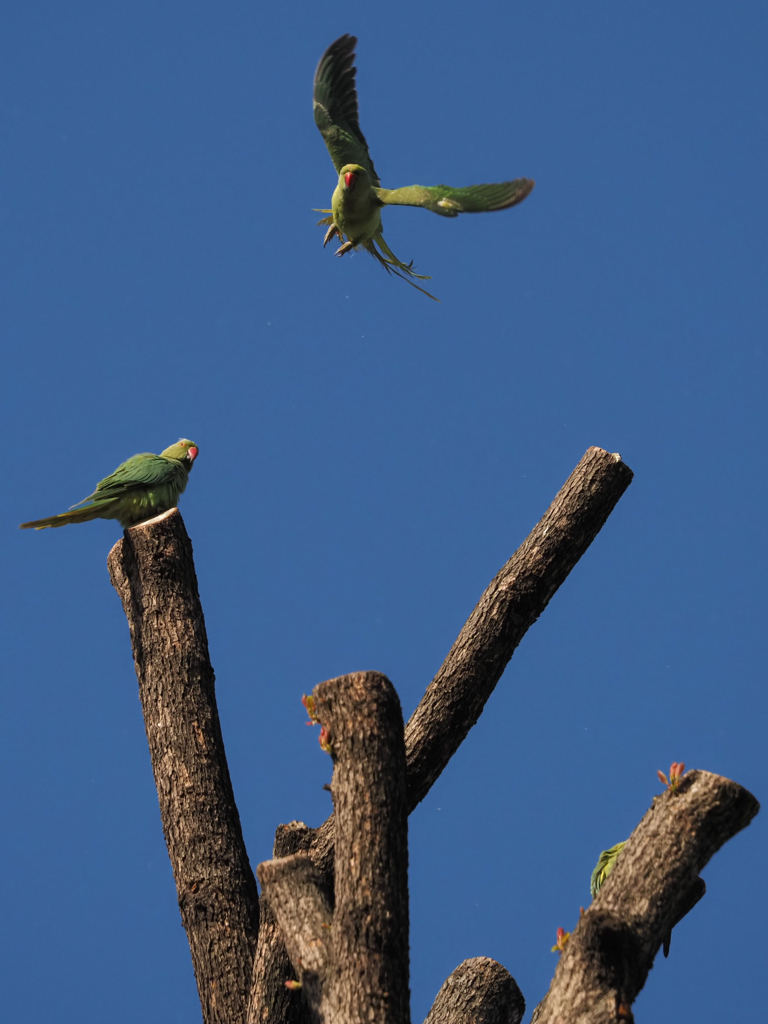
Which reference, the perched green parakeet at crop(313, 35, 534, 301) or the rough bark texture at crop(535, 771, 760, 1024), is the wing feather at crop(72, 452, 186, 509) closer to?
the perched green parakeet at crop(313, 35, 534, 301)

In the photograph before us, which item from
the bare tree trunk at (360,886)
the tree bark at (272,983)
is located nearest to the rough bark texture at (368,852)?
the bare tree trunk at (360,886)

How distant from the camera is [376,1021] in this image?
2.79 metres

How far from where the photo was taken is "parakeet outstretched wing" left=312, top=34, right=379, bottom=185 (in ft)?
16.9

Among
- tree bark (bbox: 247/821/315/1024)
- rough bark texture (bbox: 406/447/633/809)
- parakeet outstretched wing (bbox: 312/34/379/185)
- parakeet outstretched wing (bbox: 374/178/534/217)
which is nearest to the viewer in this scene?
tree bark (bbox: 247/821/315/1024)

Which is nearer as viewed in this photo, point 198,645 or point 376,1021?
point 376,1021

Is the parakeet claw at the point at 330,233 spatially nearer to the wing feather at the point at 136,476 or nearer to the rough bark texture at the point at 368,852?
the wing feather at the point at 136,476

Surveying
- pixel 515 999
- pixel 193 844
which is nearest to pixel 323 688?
pixel 193 844

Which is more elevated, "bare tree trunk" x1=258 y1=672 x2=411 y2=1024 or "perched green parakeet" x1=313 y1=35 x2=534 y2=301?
"perched green parakeet" x1=313 y1=35 x2=534 y2=301

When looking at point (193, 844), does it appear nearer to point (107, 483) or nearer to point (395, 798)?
point (395, 798)

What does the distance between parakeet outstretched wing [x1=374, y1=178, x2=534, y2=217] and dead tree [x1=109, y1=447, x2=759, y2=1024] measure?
47.8 inches

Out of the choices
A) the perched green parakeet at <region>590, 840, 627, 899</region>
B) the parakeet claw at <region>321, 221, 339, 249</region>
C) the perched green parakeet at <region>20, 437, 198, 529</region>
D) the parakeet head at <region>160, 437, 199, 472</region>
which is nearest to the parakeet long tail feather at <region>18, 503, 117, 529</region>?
the perched green parakeet at <region>20, 437, 198, 529</region>

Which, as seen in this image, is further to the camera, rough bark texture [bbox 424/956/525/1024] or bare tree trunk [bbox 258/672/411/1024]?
rough bark texture [bbox 424/956/525/1024]

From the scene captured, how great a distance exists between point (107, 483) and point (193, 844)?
1.84 meters

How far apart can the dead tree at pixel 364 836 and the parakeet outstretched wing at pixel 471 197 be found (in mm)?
1213
